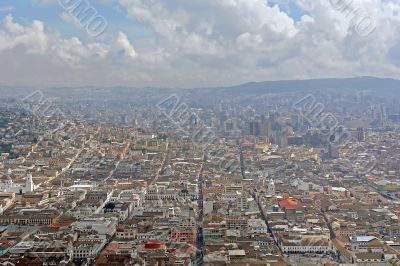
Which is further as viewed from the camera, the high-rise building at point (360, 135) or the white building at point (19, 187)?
the high-rise building at point (360, 135)

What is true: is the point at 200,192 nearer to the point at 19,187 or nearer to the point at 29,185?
the point at 29,185

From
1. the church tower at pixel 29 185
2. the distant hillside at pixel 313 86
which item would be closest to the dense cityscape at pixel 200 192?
the church tower at pixel 29 185

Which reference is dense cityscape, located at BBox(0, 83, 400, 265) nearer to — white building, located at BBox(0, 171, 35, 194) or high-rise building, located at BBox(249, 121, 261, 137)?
white building, located at BBox(0, 171, 35, 194)

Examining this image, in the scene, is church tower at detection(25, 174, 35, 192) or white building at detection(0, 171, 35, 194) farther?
church tower at detection(25, 174, 35, 192)

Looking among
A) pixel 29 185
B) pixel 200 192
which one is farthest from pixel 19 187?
pixel 200 192

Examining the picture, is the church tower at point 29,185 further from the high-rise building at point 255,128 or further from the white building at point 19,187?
the high-rise building at point 255,128

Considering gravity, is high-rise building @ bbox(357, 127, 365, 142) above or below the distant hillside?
below

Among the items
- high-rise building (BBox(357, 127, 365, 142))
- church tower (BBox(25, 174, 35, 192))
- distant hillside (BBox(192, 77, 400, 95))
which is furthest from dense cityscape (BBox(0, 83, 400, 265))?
distant hillside (BBox(192, 77, 400, 95))

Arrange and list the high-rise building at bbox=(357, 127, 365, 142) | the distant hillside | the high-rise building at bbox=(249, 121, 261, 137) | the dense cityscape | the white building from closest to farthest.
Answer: the dense cityscape → the white building → the high-rise building at bbox=(357, 127, 365, 142) → the high-rise building at bbox=(249, 121, 261, 137) → the distant hillside

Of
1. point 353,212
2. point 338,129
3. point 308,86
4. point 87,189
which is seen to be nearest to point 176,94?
point 308,86

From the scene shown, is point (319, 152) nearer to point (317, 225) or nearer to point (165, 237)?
point (317, 225)

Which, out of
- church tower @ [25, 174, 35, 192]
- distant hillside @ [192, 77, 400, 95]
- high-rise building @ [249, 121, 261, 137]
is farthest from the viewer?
distant hillside @ [192, 77, 400, 95]
